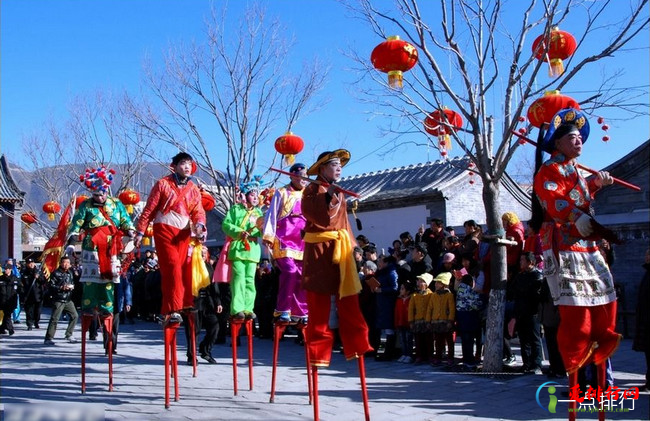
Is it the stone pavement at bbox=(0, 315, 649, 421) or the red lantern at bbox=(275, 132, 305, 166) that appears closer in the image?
the stone pavement at bbox=(0, 315, 649, 421)

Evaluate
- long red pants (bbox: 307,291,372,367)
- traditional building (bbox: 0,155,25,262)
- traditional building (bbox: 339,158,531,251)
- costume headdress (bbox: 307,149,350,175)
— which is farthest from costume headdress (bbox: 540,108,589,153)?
traditional building (bbox: 0,155,25,262)

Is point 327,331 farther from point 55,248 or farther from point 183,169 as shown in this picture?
point 55,248

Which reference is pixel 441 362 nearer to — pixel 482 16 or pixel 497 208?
pixel 497 208

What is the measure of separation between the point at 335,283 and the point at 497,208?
3471 millimetres

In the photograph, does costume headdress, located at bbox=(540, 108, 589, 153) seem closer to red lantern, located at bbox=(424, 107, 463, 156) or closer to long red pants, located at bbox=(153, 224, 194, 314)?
red lantern, located at bbox=(424, 107, 463, 156)

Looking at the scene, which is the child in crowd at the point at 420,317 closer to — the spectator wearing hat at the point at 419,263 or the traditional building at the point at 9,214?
the spectator wearing hat at the point at 419,263

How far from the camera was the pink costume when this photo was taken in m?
6.80

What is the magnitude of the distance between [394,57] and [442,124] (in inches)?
43.7

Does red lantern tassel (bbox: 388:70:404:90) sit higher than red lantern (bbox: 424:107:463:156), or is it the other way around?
red lantern tassel (bbox: 388:70:404:90)

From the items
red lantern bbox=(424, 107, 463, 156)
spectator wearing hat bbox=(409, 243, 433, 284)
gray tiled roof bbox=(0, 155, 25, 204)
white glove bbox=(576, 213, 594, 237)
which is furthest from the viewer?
gray tiled roof bbox=(0, 155, 25, 204)

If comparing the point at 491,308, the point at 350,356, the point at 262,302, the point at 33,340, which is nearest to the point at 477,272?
the point at 491,308

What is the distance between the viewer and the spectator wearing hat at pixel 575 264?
4.86 m

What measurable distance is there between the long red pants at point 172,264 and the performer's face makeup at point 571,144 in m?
3.77

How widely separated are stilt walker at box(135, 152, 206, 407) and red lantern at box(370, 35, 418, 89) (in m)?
2.94
